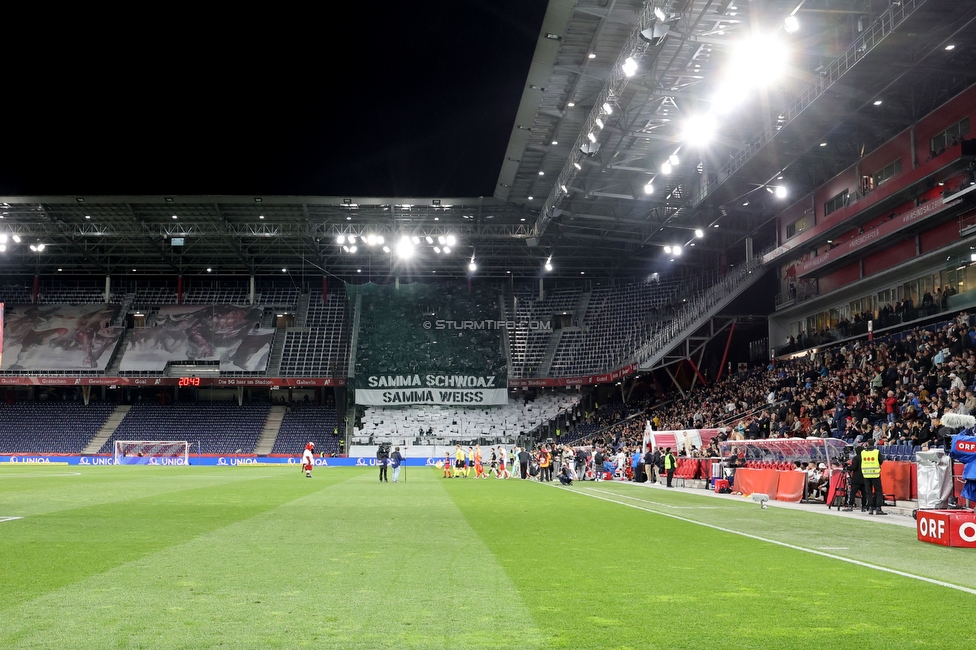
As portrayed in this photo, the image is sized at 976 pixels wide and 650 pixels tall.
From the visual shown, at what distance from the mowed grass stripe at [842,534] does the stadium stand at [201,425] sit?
44480mm

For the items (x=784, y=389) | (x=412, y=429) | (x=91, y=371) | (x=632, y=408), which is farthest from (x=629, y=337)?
(x=91, y=371)

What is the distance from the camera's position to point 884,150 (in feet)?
122

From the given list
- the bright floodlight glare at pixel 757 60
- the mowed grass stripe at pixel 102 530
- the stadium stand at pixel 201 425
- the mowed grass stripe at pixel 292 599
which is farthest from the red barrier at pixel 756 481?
the stadium stand at pixel 201 425

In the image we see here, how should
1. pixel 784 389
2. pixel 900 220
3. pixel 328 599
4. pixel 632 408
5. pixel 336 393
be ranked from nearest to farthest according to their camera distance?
1. pixel 328 599
2. pixel 900 220
3. pixel 784 389
4. pixel 632 408
5. pixel 336 393

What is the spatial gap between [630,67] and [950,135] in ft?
45.7

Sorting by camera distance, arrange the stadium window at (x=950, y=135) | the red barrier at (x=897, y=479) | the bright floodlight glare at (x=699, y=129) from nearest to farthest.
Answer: the red barrier at (x=897, y=479), the stadium window at (x=950, y=135), the bright floodlight glare at (x=699, y=129)

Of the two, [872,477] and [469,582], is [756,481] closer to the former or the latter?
[872,477]

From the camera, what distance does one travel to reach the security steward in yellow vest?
17594mm

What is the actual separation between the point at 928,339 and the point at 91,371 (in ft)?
184

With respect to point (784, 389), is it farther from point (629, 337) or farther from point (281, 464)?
point (281, 464)

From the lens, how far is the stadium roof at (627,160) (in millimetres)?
27344

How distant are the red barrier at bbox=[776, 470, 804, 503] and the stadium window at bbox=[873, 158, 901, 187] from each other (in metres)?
19.4

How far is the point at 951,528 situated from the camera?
38.4ft

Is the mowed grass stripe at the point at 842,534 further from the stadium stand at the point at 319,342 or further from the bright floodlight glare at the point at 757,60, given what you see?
the stadium stand at the point at 319,342
